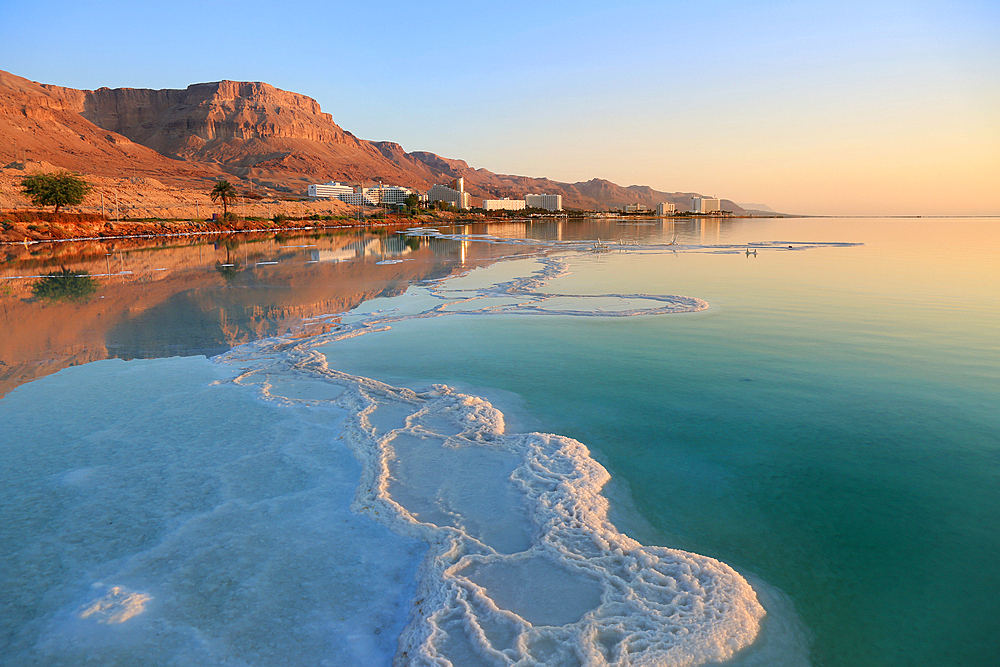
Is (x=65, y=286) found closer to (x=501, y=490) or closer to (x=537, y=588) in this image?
(x=501, y=490)

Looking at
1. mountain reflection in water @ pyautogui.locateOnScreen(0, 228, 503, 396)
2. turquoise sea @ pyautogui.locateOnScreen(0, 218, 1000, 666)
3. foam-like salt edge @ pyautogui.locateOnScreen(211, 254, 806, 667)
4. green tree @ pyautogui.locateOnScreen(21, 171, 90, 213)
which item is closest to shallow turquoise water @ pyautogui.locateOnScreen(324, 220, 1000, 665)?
turquoise sea @ pyautogui.locateOnScreen(0, 218, 1000, 666)

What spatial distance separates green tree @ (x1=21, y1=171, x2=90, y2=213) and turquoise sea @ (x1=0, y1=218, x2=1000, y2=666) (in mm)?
69062

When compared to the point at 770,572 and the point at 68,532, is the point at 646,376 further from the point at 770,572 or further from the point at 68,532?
the point at 68,532

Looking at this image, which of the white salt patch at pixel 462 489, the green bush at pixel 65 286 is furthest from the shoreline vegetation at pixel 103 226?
the white salt patch at pixel 462 489

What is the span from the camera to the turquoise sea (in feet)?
14.3

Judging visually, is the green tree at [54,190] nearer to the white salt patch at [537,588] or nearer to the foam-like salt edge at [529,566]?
the foam-like salt edge at [529,566]

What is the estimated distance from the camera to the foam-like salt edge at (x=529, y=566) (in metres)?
4.14

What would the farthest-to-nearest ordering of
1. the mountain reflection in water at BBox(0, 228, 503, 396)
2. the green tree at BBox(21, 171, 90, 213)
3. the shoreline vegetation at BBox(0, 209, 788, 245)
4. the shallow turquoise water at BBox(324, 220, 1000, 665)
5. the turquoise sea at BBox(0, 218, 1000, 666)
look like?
the green tree at BBox(21, 171, 90, 213) → the shoreline vegetation at BBox(0, 209, 788, 245) → the mountain reflection in water at BBox(0, 228, 503, 396) → the shallow turquoise water at BBox(324, 220, 1000, 665) → the turquoise sea at BBox(0, 218, 1000, 666)

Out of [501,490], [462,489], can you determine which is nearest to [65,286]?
[462,489]

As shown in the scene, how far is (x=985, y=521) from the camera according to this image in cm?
587

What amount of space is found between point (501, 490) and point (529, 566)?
1466 mm

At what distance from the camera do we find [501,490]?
652 cm

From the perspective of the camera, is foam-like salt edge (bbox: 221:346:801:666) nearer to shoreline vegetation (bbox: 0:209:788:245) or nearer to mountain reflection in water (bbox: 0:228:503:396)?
mountain reflection in water (bbox: 0:228:503:396)

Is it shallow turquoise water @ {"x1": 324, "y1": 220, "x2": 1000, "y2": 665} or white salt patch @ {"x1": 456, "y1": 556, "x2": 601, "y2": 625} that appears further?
shallow turquoise water @ {"x1": 324, "y1": 220, "x2": 1000, "y2": 665}
